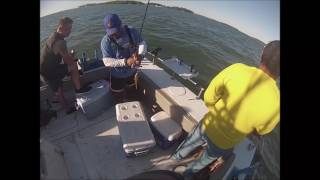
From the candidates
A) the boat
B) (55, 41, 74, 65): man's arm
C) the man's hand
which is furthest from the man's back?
(55, 41, 74, 65): man's arm

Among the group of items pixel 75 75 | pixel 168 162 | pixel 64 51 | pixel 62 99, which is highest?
pixel 64 51

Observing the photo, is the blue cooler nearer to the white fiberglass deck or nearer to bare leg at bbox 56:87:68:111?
the white fiberglass deck

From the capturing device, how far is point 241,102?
2049mm

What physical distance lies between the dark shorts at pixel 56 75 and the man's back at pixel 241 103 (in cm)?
167

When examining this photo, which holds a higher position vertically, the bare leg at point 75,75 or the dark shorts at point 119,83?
the bare leg at point 75,75

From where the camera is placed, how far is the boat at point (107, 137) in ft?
8.75

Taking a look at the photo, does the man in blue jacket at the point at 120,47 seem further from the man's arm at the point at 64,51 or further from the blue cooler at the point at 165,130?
the blue cooler at the point at 165,130

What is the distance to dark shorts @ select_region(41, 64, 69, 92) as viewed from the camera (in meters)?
3.10

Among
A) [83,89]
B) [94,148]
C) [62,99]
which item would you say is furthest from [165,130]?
[62,99]

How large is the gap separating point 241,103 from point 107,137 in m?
1.64

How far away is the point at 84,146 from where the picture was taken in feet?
9.93

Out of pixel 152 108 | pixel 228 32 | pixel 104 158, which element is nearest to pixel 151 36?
pixel 228 32

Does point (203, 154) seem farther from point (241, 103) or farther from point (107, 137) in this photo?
point (107, 137)

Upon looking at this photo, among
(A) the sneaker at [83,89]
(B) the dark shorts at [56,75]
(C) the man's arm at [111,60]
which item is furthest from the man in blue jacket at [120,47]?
(B) the dark shorts at [56,75]
